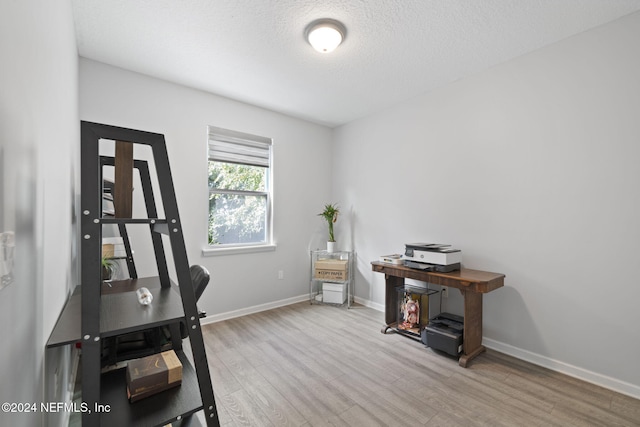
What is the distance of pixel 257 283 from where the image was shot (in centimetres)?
364

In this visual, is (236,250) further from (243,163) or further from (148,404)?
(148,404)

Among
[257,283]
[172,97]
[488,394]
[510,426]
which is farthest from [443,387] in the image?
[172,97]

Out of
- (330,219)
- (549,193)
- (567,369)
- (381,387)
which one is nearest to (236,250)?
(330,219)

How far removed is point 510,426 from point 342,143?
3.53m

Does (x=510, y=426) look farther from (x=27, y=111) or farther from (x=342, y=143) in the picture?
(x=342, y=143)

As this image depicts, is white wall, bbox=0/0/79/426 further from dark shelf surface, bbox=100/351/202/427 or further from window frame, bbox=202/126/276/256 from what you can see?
window frame, bbox=202/126/276/256

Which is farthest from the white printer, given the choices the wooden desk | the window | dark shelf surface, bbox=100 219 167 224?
dark shelf surface, bbox=100 219 167 224

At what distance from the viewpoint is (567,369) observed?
7.41 ft

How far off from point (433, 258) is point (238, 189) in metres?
2.33

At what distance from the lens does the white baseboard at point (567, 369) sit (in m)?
2.01

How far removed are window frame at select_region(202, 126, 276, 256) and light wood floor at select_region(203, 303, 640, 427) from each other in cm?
98

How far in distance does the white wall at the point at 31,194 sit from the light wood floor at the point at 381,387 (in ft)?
3.68

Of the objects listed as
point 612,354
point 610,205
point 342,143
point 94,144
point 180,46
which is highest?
point 180,46

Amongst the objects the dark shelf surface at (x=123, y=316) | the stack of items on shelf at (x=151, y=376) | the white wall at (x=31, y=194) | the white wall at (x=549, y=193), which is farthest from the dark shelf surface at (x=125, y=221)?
the white wall at (x=549, y=193)
